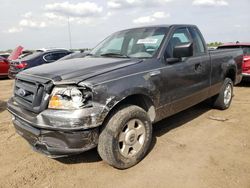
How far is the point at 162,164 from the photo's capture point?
11.5 feet

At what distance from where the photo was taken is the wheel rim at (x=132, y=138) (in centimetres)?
333

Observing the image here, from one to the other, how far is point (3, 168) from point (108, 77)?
1864 mm

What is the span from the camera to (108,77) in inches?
123

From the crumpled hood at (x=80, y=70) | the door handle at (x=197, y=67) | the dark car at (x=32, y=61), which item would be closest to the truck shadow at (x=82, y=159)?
the crumpled hood at (x=80, y=70)

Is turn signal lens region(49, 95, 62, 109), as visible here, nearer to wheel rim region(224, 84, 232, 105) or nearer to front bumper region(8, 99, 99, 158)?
front bumper region(8, 99, 99, 158)

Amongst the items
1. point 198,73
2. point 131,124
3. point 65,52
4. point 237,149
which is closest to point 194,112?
point 198,73

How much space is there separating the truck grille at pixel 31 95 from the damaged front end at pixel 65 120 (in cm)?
1

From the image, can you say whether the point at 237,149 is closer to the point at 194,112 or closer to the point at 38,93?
the point at 194,112

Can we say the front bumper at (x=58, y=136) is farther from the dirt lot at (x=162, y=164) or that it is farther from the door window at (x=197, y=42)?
the door window at (x=197, y=42)

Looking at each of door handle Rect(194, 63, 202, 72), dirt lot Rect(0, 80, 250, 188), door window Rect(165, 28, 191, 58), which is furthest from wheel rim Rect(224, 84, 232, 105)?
door window Rect(165, 28, 191, 58)

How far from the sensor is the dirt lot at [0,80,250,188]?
312cm

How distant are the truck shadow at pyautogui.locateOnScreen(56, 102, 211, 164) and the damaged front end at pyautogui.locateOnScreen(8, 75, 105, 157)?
2.18 ft

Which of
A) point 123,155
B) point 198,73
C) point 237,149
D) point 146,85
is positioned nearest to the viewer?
point 123,155

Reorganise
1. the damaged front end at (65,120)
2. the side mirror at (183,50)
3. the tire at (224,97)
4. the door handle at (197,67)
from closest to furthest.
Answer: the damaged front end at (65,120) → the side mirror at (183,50) → the door handle at (197,67) → the tire at (224,97)
